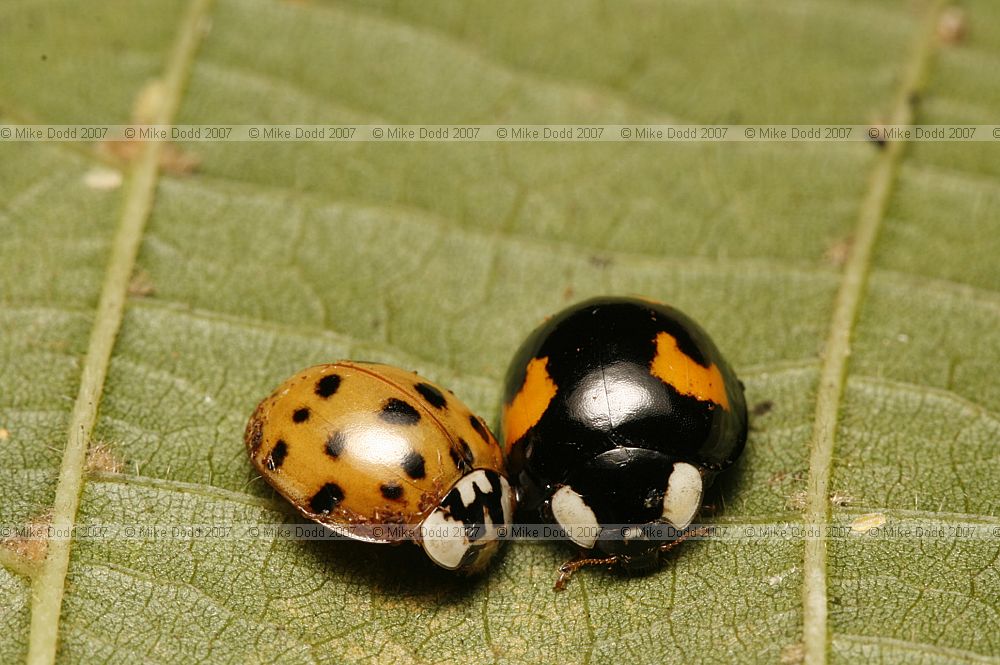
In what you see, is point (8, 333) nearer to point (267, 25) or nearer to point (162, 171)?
point (162, 171)

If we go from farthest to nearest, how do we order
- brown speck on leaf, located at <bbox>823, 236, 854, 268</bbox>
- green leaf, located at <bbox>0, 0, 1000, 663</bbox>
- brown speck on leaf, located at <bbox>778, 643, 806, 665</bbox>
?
1. brown speck on leaf, located at <bbox>823, 236, 854, 268</bbox>
2. green leaf, located at <bbox>0, 0, 1000, 663</bbox>
3. brown speck on leaf, located at <bbox>778, 643, 806, 665</bbox>

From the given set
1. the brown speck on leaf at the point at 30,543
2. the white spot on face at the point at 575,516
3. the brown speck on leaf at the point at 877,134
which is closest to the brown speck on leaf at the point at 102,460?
the brown speck on leaf at the point at 30,543

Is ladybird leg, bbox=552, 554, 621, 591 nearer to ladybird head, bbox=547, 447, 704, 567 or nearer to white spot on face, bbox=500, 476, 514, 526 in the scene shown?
ladybird head, bbox=547, 447, 704, 567

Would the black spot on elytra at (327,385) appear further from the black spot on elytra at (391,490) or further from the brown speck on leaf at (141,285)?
the brown speck on leaf at (141,285)

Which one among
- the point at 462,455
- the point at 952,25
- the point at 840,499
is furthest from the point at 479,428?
the point at 952,25

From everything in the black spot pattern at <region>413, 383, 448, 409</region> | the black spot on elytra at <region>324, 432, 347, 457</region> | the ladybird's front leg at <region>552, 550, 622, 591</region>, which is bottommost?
the ladybird's front leg at <region>552, 550, 622, 591</region>

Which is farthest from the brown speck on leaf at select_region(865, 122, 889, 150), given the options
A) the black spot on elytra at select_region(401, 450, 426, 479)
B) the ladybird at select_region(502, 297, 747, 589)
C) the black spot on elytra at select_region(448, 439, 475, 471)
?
the black spot on elytra at select_region(401, 450, 426, 479)

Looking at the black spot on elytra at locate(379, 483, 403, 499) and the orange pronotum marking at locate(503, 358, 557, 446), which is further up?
the orange pronotum marking at locate(503, 358, 557, 446)

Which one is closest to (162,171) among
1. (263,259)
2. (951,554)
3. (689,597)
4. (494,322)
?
(263,259)
